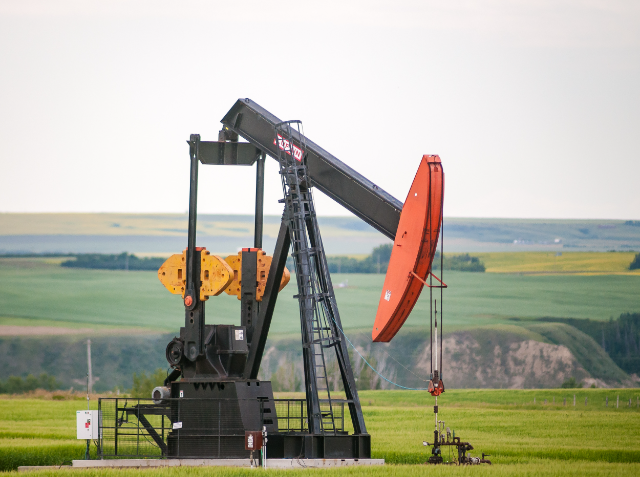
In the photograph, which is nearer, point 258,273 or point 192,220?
point 258,273

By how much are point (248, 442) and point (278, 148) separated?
17.0ft

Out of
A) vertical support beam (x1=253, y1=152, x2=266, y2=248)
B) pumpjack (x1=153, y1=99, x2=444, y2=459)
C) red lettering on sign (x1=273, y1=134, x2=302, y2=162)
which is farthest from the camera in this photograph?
vertical support beam (x1=253, y1=152, x2=266, y2=248)

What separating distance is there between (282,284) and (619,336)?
225 ft

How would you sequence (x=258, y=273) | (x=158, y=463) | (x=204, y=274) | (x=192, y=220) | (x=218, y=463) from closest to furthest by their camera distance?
(x=218, y=463)
(x=158, y=463)
(x=204, y=274)
(x=258, y=273)
(x=192, y=220)

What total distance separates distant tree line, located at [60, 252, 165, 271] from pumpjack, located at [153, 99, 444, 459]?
8751 cm

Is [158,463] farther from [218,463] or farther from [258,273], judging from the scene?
[258,273]

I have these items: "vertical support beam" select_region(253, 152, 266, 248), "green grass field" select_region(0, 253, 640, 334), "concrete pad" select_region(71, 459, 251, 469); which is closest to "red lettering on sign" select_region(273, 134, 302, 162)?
Answer: "vertical support beam" select_region(253, 152, 266, 248)

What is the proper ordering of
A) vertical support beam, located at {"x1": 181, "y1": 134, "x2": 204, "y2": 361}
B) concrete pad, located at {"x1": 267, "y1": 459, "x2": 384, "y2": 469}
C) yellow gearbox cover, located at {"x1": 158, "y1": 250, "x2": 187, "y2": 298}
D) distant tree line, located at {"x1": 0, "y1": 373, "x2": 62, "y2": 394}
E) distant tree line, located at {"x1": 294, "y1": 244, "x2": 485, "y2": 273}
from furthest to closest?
distant tree line, located at {"x1": 294, "y1": 244, "x2": 485, "y2": 273} → distant tree line, located at {"x1": 0, "y1": 373, "x2": 62, "y2": 394} → yellow gearbox cover, located at {"x1": 158, "y1": 250, "x2": 187, "y2": 298} → vertical support beam, located at {"x1": 181, "y1": 134, "x2": 204, "y2": 361} → concrete pad, located at {"x1": 267, "y1": 459, "x2": 384, "y2": 469}

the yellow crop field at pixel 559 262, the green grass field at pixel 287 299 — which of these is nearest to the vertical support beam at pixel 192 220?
the green grass field at pixel 287 299

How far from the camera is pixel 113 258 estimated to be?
108375mm

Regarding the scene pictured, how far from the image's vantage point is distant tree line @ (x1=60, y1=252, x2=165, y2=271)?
346ft

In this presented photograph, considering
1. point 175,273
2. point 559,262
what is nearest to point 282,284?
point 175,273

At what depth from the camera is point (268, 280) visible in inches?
710

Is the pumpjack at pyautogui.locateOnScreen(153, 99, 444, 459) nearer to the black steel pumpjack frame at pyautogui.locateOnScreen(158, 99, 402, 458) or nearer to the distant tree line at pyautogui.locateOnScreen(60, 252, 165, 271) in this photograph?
the black steel pumpjack frame at pyautogui.locateOnScreen(158, 99, 402, 458)
